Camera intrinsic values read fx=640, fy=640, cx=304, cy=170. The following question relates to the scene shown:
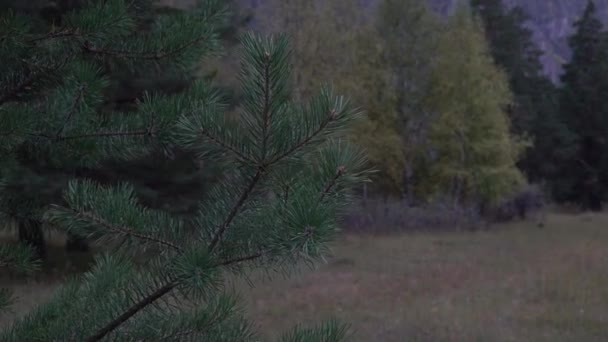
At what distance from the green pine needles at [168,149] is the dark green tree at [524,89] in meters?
32.3

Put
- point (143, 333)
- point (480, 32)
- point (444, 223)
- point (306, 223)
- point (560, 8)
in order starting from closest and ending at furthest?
point (306, 223) < point (143, 333) < point (444, 223) < point (480, 32) < point (560, 8)

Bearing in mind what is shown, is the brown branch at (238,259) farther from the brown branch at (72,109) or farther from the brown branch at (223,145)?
the brown branch at (72,109)

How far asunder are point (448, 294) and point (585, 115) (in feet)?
85.5

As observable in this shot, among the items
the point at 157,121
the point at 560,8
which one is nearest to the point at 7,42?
the point at 157,121

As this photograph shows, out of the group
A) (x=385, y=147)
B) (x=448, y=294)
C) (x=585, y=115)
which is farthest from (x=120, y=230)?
(x=585, y=115)

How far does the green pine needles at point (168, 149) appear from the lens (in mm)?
1324

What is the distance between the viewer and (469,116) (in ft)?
79.9

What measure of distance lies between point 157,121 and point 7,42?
0.59 metres

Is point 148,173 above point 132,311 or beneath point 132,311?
beneath

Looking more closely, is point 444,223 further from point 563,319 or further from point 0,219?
point 0,219

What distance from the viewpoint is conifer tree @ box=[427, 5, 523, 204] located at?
77.8 feet

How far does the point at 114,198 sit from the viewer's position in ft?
4.94

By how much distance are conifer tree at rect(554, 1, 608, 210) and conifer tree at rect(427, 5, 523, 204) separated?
9337 millimetres

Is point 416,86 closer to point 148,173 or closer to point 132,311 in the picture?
point 148,173
